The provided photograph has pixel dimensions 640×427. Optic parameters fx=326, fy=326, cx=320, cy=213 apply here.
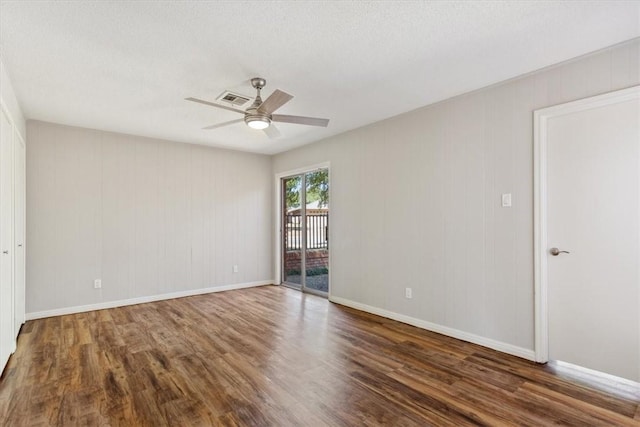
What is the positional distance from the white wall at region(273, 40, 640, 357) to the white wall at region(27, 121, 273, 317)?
2.13 metres

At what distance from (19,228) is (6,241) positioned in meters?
0.97

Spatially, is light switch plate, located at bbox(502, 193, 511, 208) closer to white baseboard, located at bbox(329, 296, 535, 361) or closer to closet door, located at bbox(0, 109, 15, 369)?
white baseboard, located at bbox(329, 296, 535, 361)

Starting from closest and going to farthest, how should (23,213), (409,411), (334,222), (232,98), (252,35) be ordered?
(409,411) < (252,35) < (232,98) < (23,213) < (334,222)

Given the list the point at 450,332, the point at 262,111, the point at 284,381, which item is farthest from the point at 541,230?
the point at 262,111

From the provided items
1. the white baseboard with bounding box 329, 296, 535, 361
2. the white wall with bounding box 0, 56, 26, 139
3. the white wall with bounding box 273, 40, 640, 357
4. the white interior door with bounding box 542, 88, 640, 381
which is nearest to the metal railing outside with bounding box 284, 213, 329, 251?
the white wall with bounding box 273, 40, 640, 357

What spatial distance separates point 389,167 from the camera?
4094 mm

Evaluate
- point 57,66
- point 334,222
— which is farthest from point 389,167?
point 57,66

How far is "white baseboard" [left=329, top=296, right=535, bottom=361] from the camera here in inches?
113

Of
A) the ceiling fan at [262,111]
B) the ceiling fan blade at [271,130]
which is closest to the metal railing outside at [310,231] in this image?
the ceiling fan blade at [271,130]

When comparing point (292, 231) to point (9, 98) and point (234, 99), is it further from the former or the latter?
point (9, 98)

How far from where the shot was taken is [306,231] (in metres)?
5.66

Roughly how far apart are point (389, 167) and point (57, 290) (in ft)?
14.9

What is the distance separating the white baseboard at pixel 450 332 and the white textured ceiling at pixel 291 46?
2410mm

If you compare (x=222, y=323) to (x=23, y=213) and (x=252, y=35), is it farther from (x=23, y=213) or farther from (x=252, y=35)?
(x=252, y=35)
